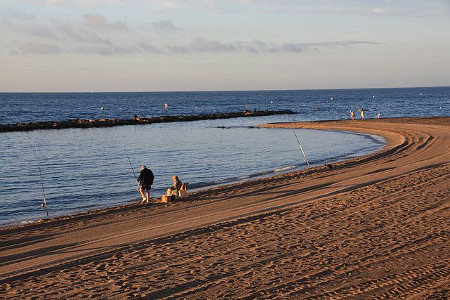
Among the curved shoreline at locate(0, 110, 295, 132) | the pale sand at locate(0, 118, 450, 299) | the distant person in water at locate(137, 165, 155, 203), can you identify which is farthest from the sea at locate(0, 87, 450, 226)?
the curved shoreline at locate(0, 110, 295, 132)

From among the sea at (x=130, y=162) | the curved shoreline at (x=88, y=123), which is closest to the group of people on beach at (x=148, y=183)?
the sea at (x=130, y=162)

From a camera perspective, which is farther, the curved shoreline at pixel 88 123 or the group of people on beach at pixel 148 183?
the curved shoreline at pixel 88 123

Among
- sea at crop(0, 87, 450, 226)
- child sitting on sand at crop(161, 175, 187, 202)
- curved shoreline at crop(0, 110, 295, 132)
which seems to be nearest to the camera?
child sitting on sand at crop(161, 175, 187, 202)

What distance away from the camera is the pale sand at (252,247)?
29.4ft

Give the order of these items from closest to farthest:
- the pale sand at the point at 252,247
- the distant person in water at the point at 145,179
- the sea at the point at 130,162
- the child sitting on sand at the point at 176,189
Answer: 1. the pale sand at the point at 252,247
2. the child sitting on sand at the point at 176,189
3. the distant person in water at the point at 145,179
4. the sea at the point at 130,162

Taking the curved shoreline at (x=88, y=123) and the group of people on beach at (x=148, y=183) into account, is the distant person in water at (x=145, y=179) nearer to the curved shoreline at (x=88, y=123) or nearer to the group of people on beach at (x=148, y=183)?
the group of people on beach at (x=148, y=183)

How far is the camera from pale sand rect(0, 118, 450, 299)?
896 centimetres

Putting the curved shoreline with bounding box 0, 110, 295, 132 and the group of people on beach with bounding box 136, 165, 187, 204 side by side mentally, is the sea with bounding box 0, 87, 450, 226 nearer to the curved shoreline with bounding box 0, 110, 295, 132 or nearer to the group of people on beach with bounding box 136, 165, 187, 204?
the group of people on beach with bounding box 136, 165, 187, 204

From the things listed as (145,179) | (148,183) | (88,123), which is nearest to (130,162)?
(148,183)

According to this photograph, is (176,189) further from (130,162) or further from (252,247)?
(130,162)

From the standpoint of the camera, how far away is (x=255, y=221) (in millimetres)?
14008

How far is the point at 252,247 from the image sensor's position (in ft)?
37.5

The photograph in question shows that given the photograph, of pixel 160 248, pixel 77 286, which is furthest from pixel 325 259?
pixel 77 286

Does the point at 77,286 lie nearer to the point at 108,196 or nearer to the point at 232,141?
the point at 108,196
